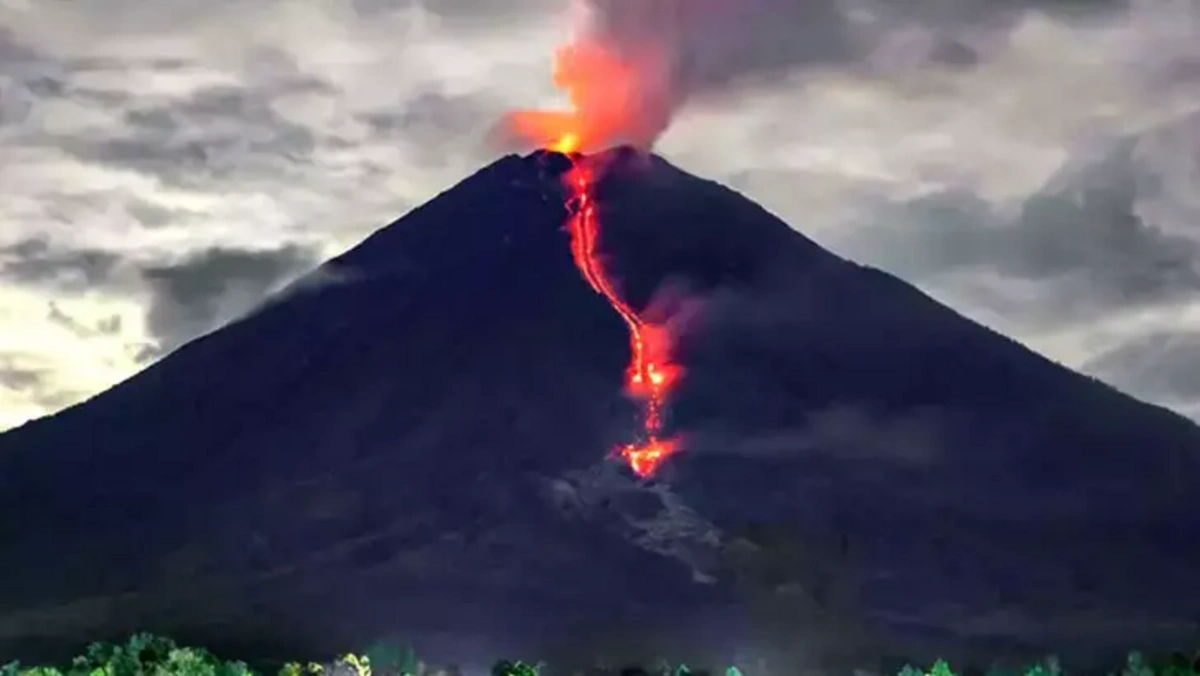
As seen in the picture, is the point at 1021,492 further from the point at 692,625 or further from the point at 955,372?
the point at 692,625

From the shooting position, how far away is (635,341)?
513 feet

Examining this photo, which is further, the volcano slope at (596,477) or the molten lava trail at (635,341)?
the molten lava trail at (635,341)

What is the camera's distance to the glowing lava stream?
142500 millimetres

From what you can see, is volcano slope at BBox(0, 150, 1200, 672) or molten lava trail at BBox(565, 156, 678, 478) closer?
volcano slope at BBox(0, 150, 1200, 672)

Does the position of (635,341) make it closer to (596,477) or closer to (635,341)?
(635,341)

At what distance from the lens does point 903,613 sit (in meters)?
126

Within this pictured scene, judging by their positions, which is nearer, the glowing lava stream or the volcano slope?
the volcano slope

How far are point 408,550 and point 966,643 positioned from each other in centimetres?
3628

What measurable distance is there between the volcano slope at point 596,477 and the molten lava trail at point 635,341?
128cm

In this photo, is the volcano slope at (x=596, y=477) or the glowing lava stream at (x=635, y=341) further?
the glowing lava stream at (x=635, y=341)

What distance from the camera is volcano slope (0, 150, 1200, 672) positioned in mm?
121125

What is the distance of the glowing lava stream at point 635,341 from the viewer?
142500 millimetres

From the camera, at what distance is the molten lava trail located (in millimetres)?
142625

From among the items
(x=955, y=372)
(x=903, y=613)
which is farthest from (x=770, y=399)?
(x=903, y=613)
